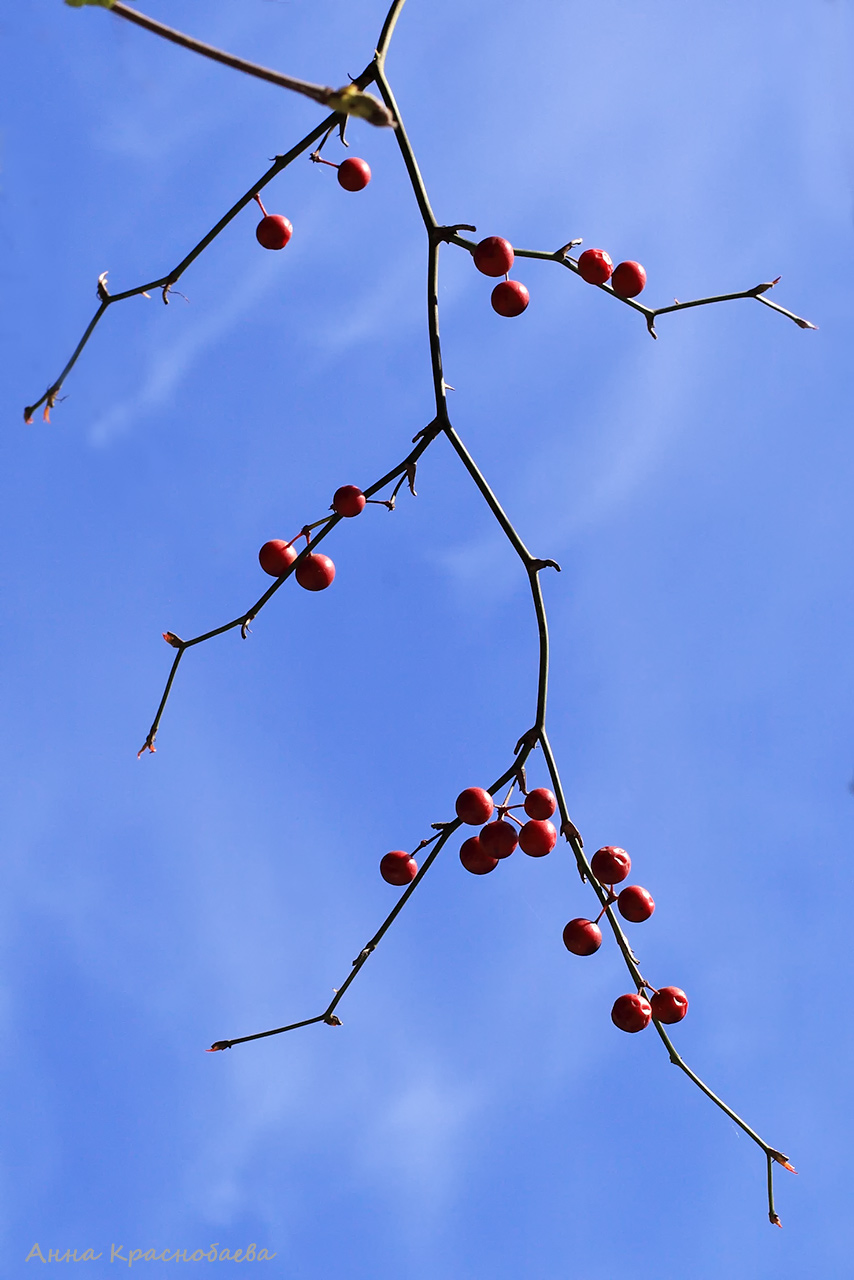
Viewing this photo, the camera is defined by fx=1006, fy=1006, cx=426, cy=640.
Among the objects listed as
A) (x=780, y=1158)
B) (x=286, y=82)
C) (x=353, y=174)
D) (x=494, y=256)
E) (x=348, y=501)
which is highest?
(x=353, y=174)

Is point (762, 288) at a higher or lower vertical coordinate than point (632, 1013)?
higher

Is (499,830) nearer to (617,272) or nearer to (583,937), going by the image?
(583,937)

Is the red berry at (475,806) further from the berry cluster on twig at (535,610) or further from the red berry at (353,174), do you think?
the red berry at (353,174)

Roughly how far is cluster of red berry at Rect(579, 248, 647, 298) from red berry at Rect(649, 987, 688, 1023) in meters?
2.47

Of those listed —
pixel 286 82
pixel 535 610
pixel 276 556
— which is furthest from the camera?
pixel 276 556

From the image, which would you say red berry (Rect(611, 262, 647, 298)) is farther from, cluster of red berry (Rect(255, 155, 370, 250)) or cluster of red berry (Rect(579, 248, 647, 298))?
cluster of red berry (Rect(255, 155, 370, 250))

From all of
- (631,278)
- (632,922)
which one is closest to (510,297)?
(631,278)

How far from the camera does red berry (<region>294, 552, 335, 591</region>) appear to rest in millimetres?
3730

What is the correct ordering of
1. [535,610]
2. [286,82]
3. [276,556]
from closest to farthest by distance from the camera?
[286,82] → [535,610] → [276,556]

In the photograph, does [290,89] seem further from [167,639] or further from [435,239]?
[167,639]

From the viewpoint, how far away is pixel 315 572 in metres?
3.74

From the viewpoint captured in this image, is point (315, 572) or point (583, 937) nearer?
point (583, 937)

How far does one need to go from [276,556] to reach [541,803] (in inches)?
57.4

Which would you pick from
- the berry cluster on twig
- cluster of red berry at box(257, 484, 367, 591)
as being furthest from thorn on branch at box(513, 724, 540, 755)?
cluster of red berry at box(257, 484, 367, 591)
